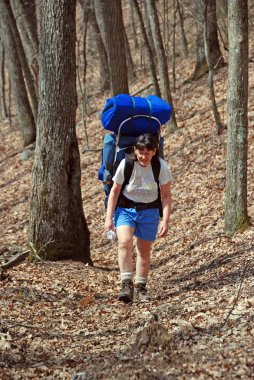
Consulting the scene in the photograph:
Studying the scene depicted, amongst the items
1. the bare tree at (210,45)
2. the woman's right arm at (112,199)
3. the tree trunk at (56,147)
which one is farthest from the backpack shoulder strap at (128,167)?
the bare tree at (210,45)

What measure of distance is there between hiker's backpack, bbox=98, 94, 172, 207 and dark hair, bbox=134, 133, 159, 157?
0.67 feet

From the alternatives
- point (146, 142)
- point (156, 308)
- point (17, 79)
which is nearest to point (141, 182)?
point (146, 142)

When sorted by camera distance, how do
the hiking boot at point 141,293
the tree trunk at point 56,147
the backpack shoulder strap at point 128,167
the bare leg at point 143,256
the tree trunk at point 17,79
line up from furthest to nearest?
the tree trunk at point 17,79 → the tree trunk at point 56,147 → the bare leg at point 143,256 → the hiking boot at point 141,293 → the backpack shoulder strap at point 128,167

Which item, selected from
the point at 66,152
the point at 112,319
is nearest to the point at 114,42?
the point at 66,152

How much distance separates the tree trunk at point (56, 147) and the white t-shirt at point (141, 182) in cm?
209

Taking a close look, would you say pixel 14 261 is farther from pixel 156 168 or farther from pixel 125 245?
pixel 156 168

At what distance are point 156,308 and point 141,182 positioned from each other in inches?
48.6

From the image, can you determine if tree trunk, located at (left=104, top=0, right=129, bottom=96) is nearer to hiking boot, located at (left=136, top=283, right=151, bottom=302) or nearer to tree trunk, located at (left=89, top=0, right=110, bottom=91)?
hiking boot, located at (left=136, top=283, right=151, bottom=302)

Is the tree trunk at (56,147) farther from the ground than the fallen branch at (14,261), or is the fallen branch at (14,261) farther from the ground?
the tree trunk at (56,147)

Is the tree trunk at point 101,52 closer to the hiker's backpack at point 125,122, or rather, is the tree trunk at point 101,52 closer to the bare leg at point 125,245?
the hiker's backpack at point 125,122

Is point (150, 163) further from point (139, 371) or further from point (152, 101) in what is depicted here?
point (139, 371)

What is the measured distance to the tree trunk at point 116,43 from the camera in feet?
42.1

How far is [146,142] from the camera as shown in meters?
5.84

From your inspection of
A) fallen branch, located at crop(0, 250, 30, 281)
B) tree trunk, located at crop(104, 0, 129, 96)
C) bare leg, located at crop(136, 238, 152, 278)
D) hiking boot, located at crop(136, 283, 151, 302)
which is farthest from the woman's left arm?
tree trunk, located at crop(104, 0, 129, 96)
